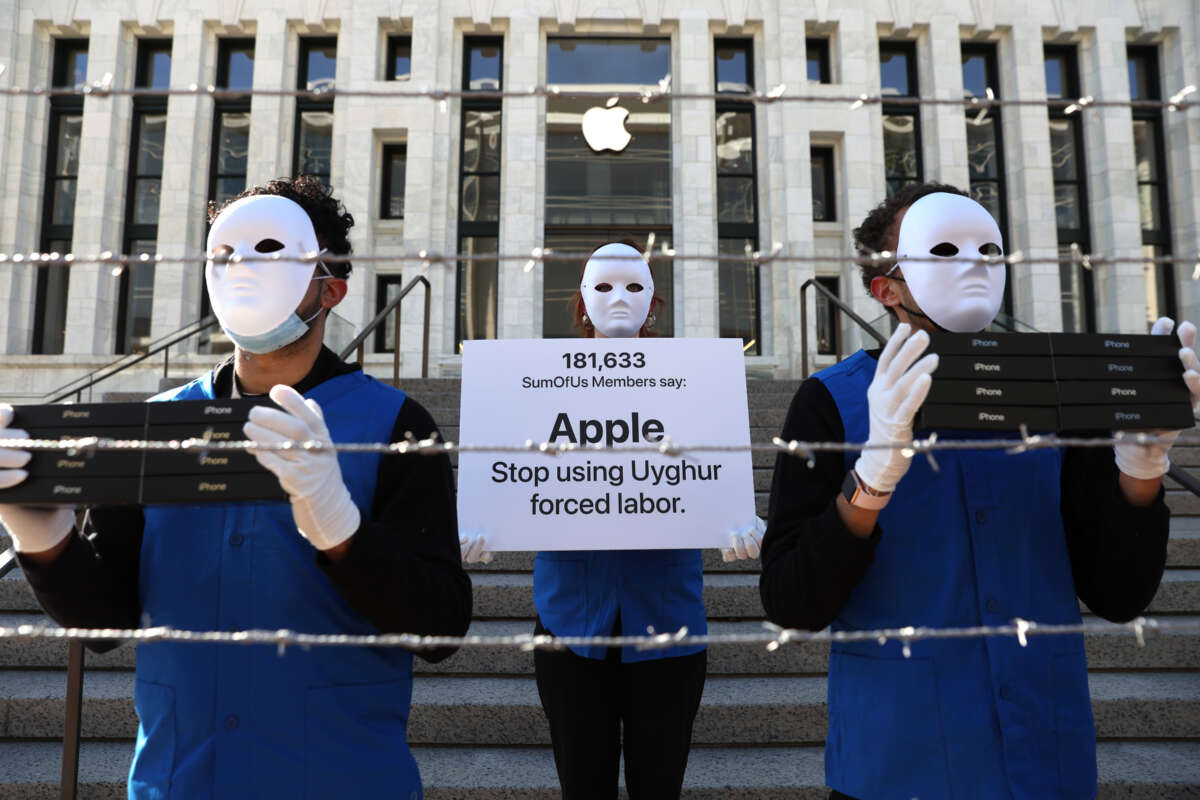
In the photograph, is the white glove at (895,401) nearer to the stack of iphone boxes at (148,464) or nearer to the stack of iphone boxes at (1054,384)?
the stack of iphone boxes at (1054,384)

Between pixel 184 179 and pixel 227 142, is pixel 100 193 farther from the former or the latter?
pixel 227 142

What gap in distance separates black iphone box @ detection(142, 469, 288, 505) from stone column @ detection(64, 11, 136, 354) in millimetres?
12497

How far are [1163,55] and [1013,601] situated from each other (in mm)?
14820

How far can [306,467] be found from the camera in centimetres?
133

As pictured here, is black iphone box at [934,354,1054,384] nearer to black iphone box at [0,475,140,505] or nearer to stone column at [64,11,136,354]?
black iphone box at [0,475,140,505]

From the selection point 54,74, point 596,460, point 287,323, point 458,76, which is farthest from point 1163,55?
point 54,74

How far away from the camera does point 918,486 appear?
174cm

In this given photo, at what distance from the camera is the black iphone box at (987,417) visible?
1382 millimetres

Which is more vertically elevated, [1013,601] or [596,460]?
[596,460]

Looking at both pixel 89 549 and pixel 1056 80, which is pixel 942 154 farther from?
pixel 89 549

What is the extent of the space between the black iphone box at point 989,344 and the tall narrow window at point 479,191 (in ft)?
35.8

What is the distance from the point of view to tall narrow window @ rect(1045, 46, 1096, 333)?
12750 mm

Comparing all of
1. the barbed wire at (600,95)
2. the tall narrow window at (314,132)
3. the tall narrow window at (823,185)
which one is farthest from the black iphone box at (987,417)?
the tall narrow window at (314,132)

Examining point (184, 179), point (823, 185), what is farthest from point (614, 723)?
point (184, 179)
